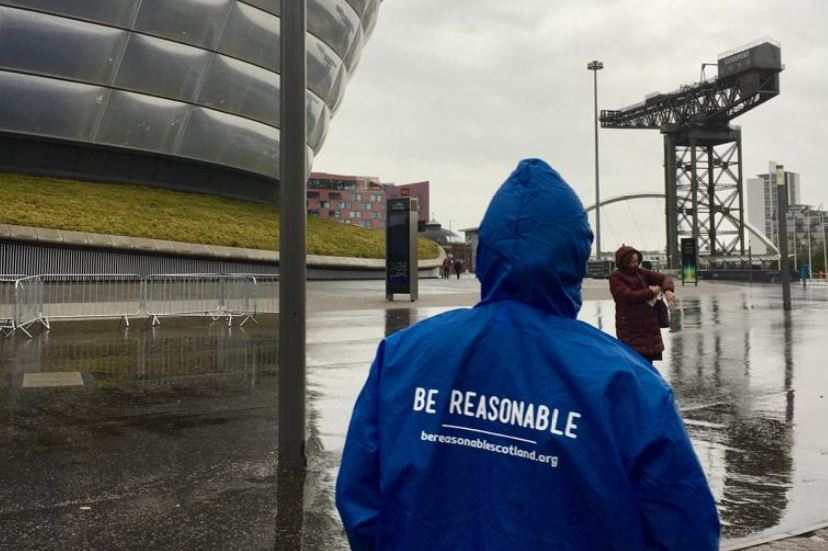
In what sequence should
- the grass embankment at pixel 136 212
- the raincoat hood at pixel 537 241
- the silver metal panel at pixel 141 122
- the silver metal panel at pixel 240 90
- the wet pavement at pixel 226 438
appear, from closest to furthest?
the raincoat hood at pixel 537 241 < the wet pavement at pixel 226 438 < the grass embankment at pixel 136 212 < the silver metal panel at pixel 141 122 < the silver metal panel at pixel 240 90

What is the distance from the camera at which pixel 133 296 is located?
18766 mm

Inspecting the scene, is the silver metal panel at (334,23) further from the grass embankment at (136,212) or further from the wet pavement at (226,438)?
the wet pavement at (226,438)

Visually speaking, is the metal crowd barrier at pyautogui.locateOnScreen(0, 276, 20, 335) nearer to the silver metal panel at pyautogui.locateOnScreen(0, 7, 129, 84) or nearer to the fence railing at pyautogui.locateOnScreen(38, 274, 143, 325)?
the fence railing at pyautogui.locateOnScreen(38, 274, 143, 325)

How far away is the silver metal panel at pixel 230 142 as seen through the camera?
33.7 meters

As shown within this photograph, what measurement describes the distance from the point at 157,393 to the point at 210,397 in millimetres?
702

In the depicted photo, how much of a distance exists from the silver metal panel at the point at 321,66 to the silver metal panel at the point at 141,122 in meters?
7.72

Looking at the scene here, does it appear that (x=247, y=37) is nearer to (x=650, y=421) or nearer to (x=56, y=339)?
(x=56, y=339)

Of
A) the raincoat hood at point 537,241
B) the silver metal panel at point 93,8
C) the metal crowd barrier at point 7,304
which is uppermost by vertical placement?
the silver metal panel at point 93,8

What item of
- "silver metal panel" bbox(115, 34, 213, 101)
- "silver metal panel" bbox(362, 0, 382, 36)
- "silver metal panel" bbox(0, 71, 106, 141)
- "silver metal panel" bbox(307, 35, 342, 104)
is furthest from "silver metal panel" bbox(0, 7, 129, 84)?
"silver metal panel" bbox(362, 0, 382, 36)

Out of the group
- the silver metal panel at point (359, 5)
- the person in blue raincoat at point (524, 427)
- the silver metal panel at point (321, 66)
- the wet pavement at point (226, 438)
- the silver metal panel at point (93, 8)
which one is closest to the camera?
the person in blue raincoat at point (524, 427)

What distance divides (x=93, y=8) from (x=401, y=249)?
1593 centimetres

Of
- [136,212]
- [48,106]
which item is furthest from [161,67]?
[136,212]

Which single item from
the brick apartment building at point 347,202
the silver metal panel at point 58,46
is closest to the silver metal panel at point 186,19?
the silver metal panel at point 58,46

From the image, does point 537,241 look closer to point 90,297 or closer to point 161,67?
point 90,297
